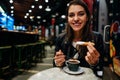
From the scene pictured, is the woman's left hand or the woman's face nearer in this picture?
the woman's left hand

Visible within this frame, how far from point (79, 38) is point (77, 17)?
28cm

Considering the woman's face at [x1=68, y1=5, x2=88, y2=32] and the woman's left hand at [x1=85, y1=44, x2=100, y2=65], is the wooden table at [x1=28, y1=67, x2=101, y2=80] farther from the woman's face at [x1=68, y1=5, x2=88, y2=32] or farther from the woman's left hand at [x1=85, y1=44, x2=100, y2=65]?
the woman's face at [x1=68, y1=5, x2=88, y2=32]

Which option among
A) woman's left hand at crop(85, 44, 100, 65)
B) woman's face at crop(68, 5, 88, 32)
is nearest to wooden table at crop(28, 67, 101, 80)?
woman's left hand at crop(85, 44, 100, 65)

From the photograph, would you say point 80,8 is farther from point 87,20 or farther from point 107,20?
point 107,20

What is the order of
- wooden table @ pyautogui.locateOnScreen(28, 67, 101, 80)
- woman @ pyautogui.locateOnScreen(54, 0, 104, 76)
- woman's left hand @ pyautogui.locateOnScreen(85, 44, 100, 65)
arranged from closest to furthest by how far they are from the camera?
wooden table @ pyautogui.locateOnScreen(28, 67, 101, 80), woman's left hand @ pyautogui.locateOnScreen(85, 44, 100, 65), woman @ pyautogui.locateOnScreen(54, 0, 104, 76)

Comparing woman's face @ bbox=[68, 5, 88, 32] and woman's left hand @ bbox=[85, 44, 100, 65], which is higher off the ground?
woman's face @ bbox=[68, 5, 88, 32]

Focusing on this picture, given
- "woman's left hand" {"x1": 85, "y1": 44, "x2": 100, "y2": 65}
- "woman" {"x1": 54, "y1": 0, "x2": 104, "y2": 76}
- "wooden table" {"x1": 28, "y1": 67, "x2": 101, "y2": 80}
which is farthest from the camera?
"woman" {"x1": 54, "y1": 0, "x2": 104, "y2": 76}

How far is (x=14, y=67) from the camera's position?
6.18 meters

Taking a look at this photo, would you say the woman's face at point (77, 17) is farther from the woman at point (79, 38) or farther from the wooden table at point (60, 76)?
the wooden table at point (60, 76)

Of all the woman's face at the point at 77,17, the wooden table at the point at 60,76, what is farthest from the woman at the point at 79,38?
the wooden table at the point at 60,76

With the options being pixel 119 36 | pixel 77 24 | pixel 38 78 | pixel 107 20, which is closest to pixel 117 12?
pixel 107 20

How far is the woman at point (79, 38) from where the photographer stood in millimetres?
1591

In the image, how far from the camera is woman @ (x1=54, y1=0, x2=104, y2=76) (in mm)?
1591

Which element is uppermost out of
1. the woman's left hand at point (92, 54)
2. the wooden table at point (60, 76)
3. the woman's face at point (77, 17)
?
the woman's face at point (77, 17)
